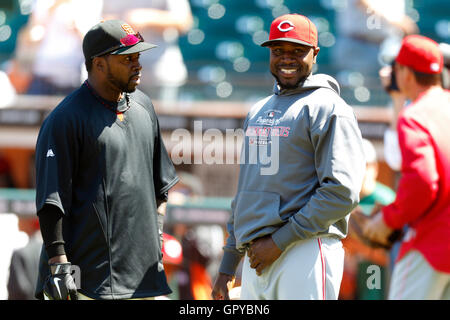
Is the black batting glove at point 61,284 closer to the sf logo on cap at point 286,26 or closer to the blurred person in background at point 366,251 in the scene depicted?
the sf logo on cap at point 286,26

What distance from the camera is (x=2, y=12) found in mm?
11680

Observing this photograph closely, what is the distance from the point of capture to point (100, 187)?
3012 millimetres

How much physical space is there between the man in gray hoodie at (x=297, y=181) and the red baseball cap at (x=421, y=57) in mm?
492

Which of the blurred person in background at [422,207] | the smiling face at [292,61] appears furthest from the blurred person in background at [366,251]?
the smiling face at [292,61]

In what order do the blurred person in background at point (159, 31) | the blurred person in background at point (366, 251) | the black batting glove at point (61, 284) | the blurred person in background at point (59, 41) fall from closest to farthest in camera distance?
the black batting glove at point (61, 284)
the blurred person in background at point (366, 251)
the blurred person in background at point (59, 41)
the blurred person in background at point (159, 31)

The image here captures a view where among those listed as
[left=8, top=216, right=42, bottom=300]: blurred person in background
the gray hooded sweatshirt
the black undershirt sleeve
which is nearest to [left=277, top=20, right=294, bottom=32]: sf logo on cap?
the gray hooded sweatshirt

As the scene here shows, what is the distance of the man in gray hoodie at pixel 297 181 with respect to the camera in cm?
289

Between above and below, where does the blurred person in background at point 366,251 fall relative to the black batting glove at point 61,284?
below

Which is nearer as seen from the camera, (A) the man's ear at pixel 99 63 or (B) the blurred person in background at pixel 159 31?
(A) the man's ear at pixel 99 63

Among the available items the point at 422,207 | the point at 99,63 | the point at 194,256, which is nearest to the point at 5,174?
the point at 194,256

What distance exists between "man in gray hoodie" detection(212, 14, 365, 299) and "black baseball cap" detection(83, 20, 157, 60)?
1.97 ft

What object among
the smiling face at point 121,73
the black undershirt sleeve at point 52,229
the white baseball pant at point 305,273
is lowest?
the white baseball pant at point 305,273

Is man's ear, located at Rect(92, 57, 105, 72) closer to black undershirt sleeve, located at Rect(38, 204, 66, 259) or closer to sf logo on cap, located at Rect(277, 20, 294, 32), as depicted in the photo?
black undershirt sleeve, located at Rect(38, 204, 66, 259)

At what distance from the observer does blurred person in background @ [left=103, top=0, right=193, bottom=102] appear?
7879 millimetres
